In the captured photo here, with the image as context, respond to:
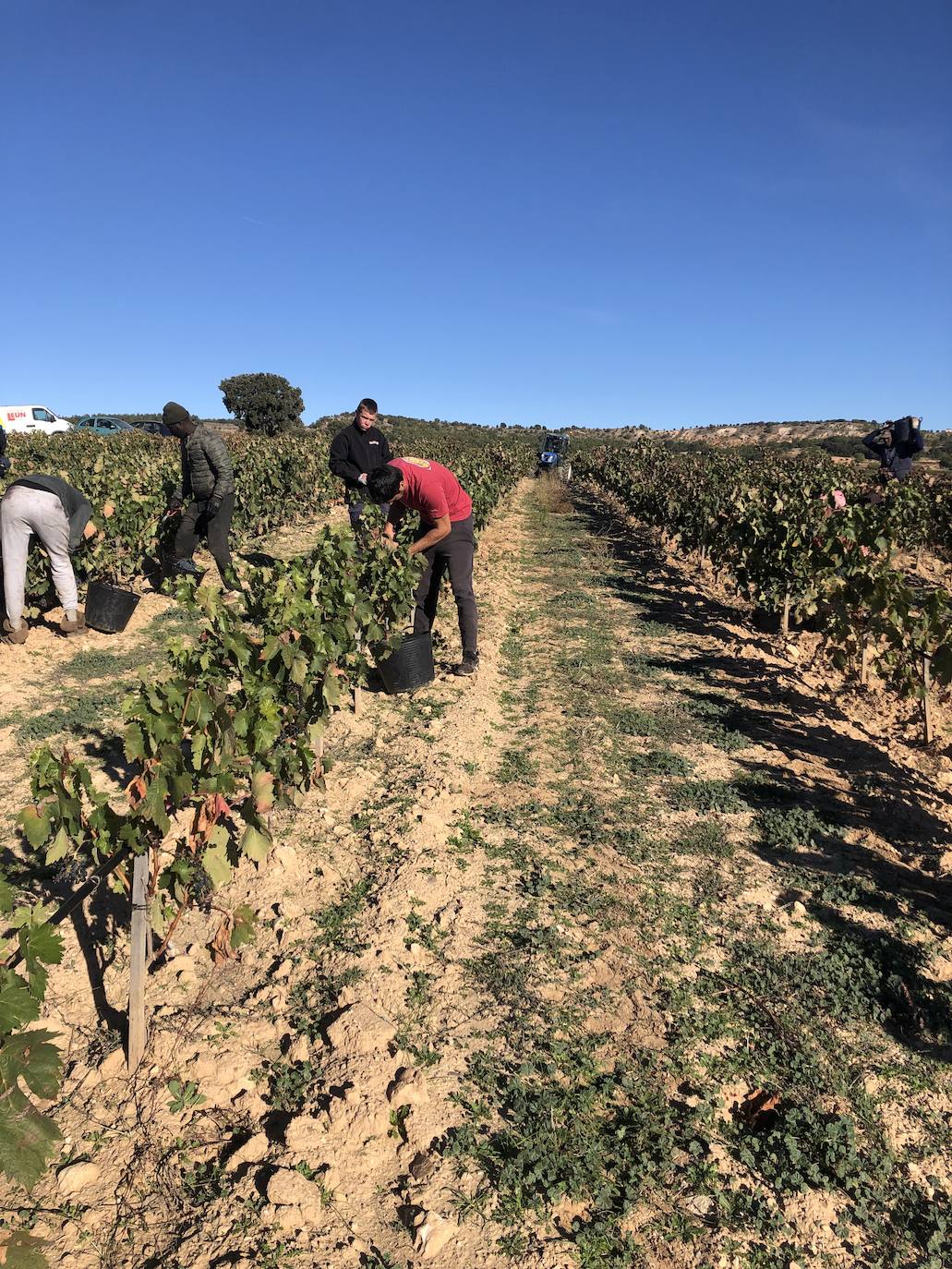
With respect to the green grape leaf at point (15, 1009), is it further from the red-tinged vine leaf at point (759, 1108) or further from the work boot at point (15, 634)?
the work boot at point (15, 634)

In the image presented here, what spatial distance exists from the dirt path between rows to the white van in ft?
97.7

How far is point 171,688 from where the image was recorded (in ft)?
9.22

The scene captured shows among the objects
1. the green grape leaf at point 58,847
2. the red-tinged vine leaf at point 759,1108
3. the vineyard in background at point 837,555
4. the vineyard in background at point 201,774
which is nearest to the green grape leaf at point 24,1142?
the vineyard in background at point 201,774

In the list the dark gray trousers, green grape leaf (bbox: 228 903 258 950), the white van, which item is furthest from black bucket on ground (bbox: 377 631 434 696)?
the white van

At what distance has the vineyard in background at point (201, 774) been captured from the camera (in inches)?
66.0

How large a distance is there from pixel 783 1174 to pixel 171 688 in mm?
2520

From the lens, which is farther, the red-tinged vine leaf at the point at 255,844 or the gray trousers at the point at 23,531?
the gray trousers at the point at 23,531

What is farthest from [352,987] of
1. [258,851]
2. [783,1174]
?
[783,1174]

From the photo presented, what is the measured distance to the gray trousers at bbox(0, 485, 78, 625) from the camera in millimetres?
5684

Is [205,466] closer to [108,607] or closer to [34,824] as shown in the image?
[108,607]

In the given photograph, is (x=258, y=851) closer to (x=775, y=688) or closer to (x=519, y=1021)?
(x=519, y=1021)

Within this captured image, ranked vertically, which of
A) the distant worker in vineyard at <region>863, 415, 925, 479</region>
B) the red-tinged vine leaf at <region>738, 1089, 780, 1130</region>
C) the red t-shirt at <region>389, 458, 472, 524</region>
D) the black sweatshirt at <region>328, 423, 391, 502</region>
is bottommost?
the red-tinged vine leaf at <region>738, 1089, 780, 1130</region>

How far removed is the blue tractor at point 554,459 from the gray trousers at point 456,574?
31.6 m

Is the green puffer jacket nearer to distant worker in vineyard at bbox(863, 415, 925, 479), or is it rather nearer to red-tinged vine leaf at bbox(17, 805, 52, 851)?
red-tinged vine leaf at bbox(17, 805, 52, 851)
